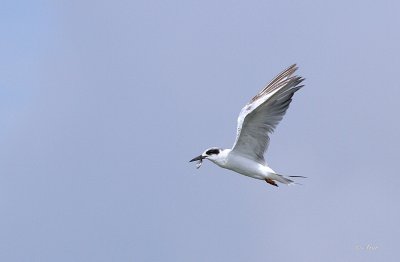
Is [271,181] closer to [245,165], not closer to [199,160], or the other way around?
[245,165]

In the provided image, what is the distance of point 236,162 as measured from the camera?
1313 inches

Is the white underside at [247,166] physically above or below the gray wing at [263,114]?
below

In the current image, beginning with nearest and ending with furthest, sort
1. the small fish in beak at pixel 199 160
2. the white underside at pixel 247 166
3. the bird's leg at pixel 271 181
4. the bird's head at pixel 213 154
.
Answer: the white underside at pixel 247 166 → the bird's leg at pixel 271 181 → the bird's head at pixel 213 154 → the small fish in beak at pixel 199 160

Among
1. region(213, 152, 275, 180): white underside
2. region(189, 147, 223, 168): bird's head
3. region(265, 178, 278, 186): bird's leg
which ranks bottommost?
region(265, 178, 278, 186): bird's leg

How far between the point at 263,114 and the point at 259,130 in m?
0.65

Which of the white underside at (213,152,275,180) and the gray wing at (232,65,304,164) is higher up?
the gray wing at (232,65,304,164)

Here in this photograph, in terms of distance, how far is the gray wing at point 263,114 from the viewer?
32031mm

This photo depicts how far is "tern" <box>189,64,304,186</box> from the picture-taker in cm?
3209

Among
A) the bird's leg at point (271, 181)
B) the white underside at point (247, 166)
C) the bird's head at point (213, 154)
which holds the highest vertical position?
the bird's head at point (213, 154)

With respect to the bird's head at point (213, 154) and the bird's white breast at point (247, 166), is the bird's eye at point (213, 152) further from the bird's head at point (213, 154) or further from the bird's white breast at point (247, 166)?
the bird's white breast at point (247, 166)

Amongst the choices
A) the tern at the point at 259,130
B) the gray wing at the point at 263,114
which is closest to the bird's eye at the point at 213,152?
the tern at the point at 259,130

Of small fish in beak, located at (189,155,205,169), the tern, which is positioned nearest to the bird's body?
the tern

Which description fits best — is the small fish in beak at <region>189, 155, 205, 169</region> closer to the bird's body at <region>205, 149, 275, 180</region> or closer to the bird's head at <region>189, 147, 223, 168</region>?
the bird's head at <region>189, 147, 223, 168</region>

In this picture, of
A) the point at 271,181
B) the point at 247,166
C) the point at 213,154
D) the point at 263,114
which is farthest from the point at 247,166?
the point at 263,114
